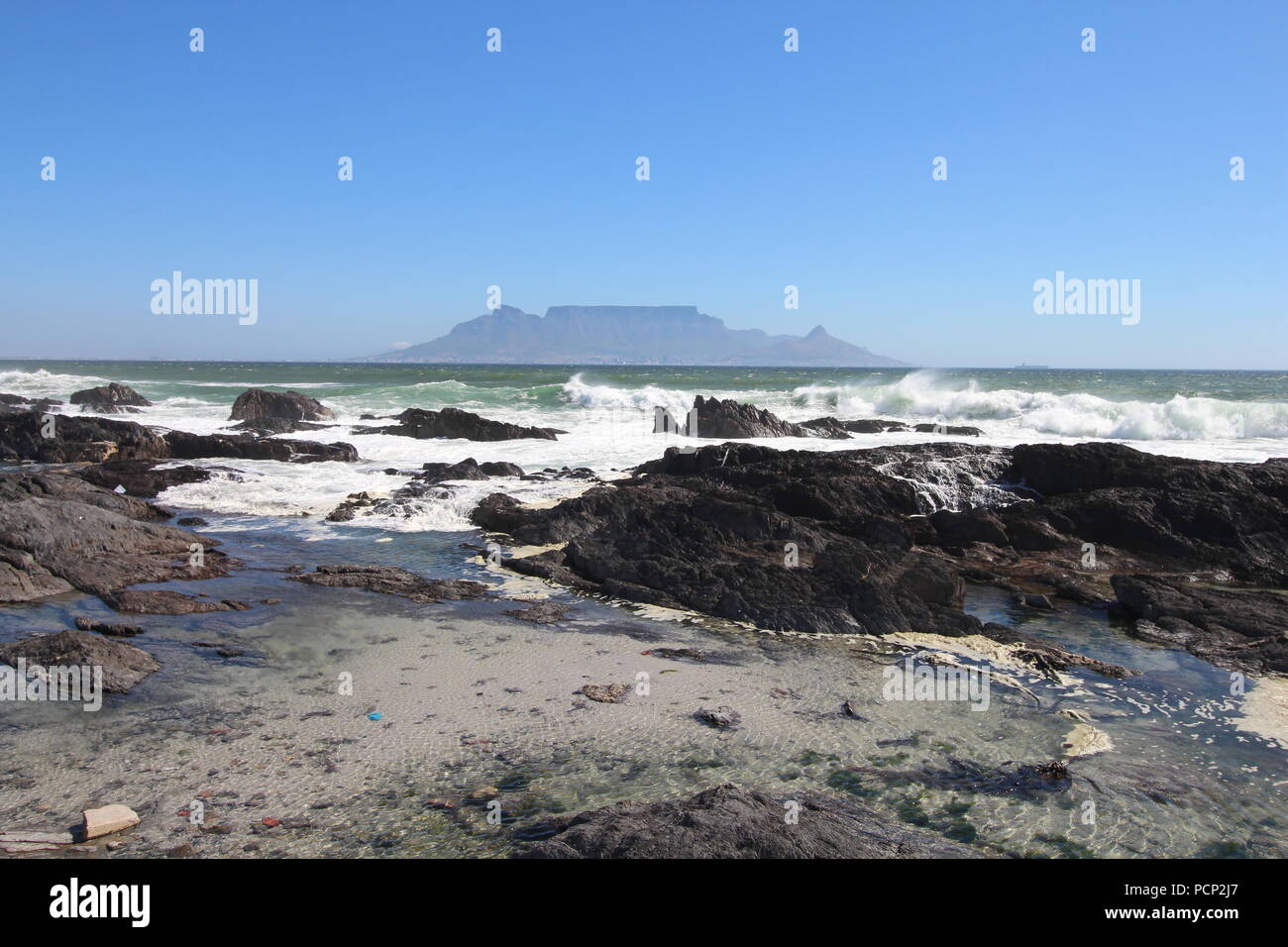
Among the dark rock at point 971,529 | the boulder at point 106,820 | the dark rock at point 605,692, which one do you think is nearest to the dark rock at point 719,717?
the dark rock at point 605,692

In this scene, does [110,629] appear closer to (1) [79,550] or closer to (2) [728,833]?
(1) [79,550]

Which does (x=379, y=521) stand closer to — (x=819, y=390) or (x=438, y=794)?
(x=438, y=794)

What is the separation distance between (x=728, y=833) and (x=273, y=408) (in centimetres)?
3216

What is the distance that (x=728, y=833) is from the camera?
433 cm

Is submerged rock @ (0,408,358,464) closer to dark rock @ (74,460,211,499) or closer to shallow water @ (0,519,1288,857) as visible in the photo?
dark rock @ (74,460,211,499)

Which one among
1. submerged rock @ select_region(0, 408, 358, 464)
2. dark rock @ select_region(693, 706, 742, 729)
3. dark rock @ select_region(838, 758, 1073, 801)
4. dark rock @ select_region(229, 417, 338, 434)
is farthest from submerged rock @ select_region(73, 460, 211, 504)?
dark rock @ select_region(838, 758, 1073, 801)

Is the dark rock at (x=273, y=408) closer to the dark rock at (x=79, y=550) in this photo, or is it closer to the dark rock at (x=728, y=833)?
the dark rock at (x=79, y=550)

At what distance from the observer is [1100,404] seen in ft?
122

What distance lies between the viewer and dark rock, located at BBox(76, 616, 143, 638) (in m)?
8.45

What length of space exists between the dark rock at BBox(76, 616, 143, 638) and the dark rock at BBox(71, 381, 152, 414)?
3285 cm

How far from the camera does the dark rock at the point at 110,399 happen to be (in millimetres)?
37125

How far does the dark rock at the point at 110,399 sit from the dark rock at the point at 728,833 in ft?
129

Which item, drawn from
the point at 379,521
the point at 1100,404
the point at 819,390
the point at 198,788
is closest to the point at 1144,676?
the point at 198,788

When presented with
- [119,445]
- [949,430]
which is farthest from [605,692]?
[949,430]
